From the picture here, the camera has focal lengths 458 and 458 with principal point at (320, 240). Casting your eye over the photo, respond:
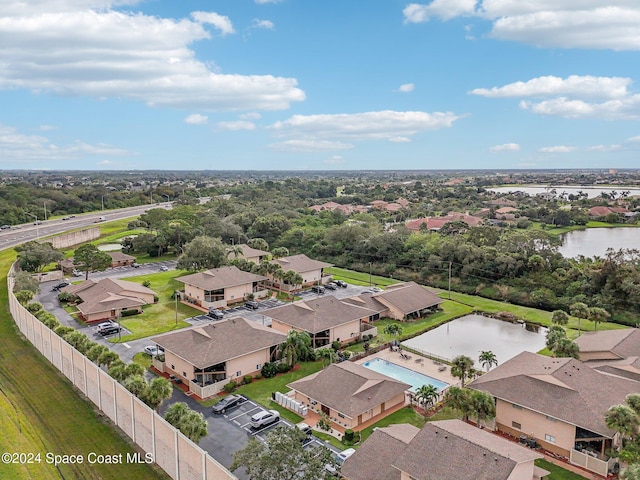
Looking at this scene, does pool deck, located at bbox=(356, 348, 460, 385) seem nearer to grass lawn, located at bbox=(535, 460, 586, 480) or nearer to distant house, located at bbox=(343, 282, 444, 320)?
distant house, located at bbox=(343, 282, 444, 320)

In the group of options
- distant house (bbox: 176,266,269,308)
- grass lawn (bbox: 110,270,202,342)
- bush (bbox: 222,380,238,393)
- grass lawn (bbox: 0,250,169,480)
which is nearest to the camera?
grass lawn (bbox: 0,250,169,480)

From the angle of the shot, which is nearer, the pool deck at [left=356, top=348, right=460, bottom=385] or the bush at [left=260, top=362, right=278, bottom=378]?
the bush at [left=260, top=362, right=278, bottom=378]

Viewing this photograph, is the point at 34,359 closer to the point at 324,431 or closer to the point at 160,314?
the point at 160,314

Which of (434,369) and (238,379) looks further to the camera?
(434,369)

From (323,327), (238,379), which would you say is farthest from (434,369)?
(238,379)

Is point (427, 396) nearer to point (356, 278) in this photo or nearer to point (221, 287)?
point (221, 287)

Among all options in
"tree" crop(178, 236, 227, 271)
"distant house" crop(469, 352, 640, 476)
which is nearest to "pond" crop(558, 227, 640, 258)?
"distant house" crop(469, 352, 640, 476)

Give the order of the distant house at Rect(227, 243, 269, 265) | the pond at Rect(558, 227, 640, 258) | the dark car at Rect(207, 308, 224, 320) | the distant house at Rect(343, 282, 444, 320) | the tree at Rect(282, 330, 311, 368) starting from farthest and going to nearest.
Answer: the pond at Rect(558, 227, 640, 258)
the distant house at Rect(227, 243, 269, 265)
the distant house at Rect(343, 282, 444, 320)
the dark car at Rect(207, 308, 224, 320)
the tree at Rect(282, 330, 311, 368)
